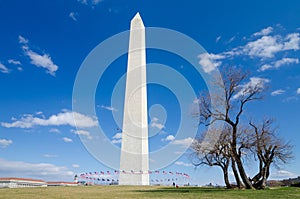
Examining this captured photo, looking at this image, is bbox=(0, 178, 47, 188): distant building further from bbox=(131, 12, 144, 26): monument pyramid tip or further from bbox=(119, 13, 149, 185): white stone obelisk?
bbox=(131, 12, 144, 26): monument pyramid tip

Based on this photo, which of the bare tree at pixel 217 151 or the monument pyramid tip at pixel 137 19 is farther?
the monument pyramid tip at pixel 137 19

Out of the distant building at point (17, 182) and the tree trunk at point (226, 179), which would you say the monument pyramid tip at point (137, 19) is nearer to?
the tree trunk at point (226, 179)

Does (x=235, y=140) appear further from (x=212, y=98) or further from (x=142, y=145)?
(x=142, y=145)

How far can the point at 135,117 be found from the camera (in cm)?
3319

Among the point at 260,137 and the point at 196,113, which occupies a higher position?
the point at 196,113

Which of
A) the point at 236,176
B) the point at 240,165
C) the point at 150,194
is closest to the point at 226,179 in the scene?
the point at 236,176

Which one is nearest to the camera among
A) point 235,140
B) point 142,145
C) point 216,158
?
point 235,140

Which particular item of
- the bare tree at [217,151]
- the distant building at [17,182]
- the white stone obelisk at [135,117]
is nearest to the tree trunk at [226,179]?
the bare tree at [217,151]

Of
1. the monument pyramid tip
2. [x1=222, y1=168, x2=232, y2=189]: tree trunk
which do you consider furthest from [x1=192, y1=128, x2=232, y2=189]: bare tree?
the monument pyramid tip

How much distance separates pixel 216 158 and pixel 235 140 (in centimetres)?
242

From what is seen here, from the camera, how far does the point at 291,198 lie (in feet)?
46.9

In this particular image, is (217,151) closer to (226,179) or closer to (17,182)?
(226,179)

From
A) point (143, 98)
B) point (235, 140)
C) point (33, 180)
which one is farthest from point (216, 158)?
point (33, 180)

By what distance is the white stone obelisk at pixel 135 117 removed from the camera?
3191cm
